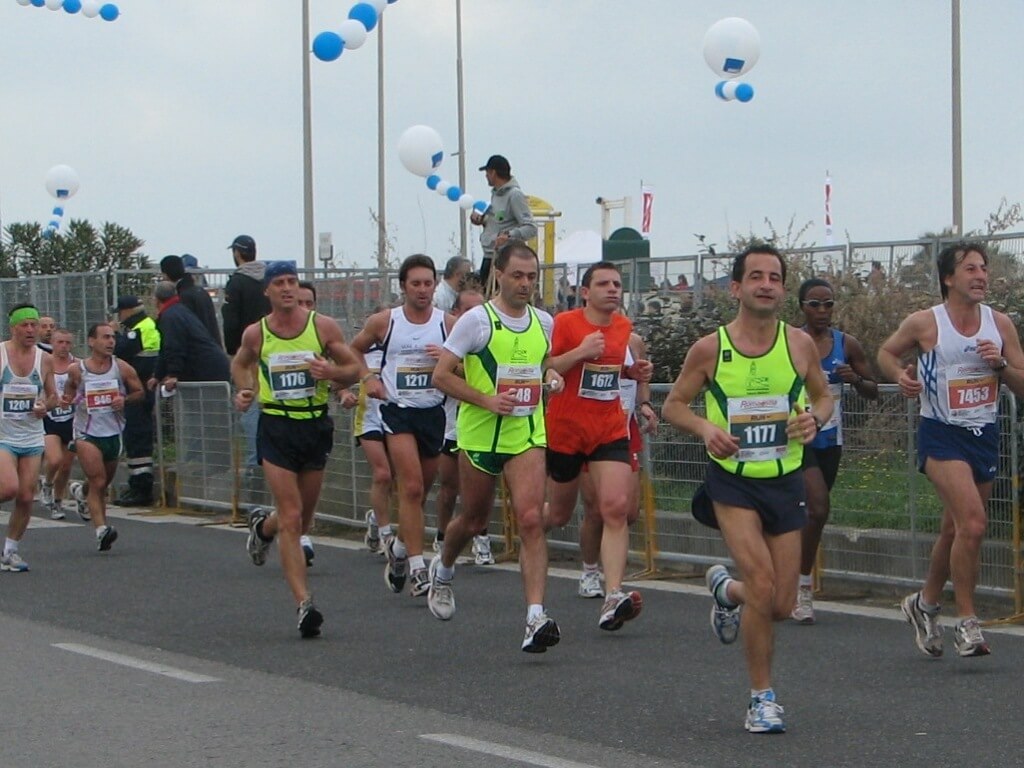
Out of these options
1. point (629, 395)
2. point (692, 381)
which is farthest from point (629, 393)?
point (692, 381)

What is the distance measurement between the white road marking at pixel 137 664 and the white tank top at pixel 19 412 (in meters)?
4.43

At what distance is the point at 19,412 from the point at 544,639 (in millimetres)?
6548

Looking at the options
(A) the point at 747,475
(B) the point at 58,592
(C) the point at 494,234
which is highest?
(C) the point at 494,234

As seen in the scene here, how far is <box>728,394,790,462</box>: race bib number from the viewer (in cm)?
823

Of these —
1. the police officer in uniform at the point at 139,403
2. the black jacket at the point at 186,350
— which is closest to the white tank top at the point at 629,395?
the black jacket at the point at 186,350

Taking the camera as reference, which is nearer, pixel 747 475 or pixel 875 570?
pixel 747 475

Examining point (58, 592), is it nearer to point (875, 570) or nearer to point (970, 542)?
point (875, 570)

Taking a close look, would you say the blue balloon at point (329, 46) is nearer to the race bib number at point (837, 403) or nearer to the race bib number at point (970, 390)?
the race bib number at point (837, 403)

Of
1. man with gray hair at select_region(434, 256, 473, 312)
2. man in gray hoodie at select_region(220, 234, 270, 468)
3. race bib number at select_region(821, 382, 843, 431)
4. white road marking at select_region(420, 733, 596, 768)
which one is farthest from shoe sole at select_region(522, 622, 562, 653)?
man in gray hoodie at select_region(220, 234, 270, 468)

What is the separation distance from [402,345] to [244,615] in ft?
6.40

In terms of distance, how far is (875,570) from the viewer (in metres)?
12.6

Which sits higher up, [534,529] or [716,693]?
[534,529]

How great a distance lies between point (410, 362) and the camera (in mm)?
12562

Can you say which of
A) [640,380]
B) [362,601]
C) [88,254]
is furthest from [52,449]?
[88,254]
